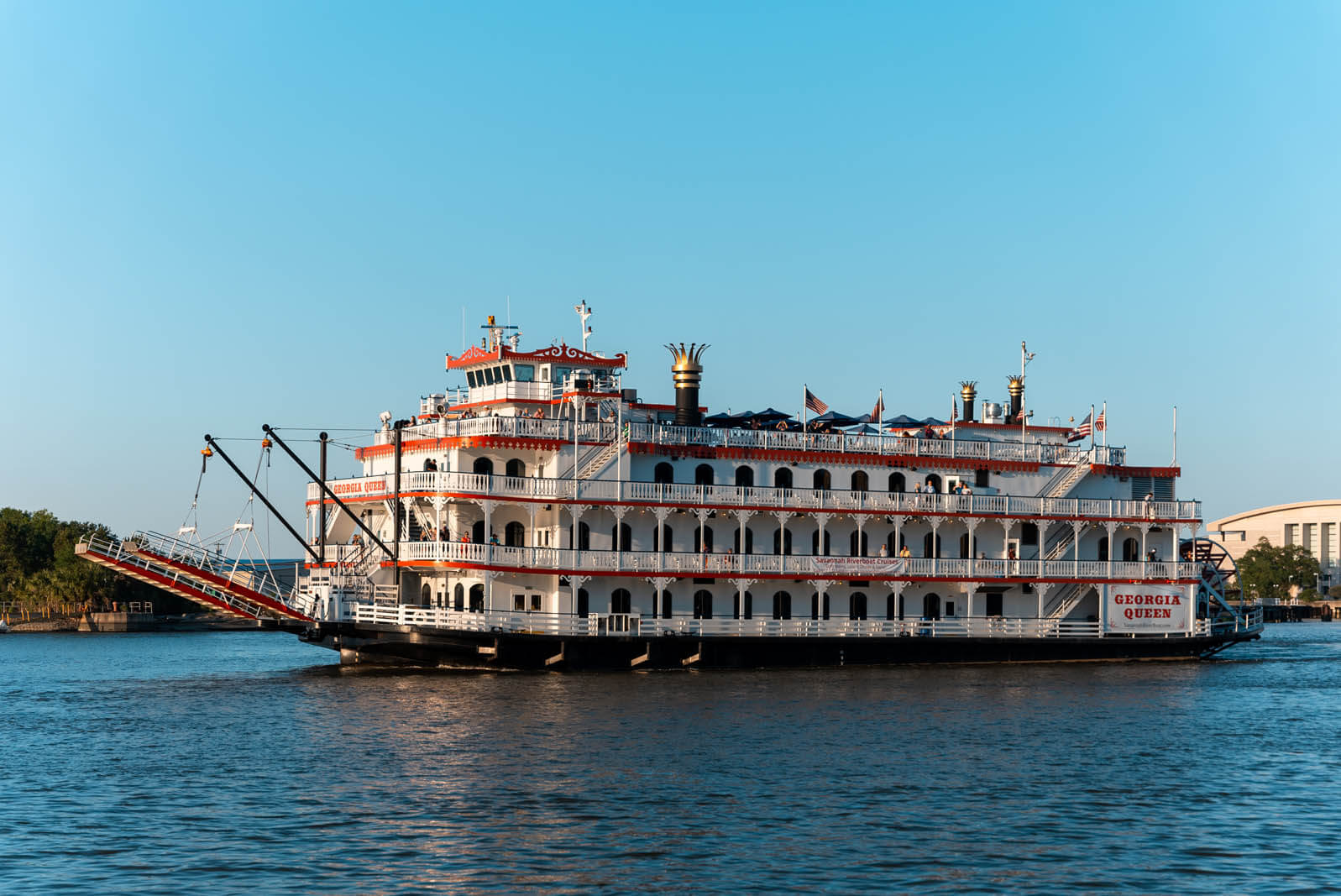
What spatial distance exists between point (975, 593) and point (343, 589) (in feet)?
73.1

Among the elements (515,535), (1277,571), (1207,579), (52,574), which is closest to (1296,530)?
(1277,571)

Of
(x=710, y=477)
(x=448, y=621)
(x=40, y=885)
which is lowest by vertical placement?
(x=40, y=885)

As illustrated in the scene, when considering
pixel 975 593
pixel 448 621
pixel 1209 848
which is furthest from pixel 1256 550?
pixel 1209 848

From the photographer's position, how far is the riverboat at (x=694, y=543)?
45.8m

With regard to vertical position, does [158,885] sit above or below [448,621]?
below

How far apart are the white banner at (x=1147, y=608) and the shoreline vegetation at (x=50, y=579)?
6909cm

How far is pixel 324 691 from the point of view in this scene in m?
42.3

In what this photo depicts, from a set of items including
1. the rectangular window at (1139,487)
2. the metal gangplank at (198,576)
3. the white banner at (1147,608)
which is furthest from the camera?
the rectangular window at (1139,487)

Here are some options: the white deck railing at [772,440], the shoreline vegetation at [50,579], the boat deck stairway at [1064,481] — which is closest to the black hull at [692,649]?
the boat deck stairway at [1064,481]

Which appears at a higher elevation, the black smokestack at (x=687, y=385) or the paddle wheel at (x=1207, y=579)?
the black smokestack at (x=687, y=385)

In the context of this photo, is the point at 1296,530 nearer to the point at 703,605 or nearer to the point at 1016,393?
the point at 1016,393

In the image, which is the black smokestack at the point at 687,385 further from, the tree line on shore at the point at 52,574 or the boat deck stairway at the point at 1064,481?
the tree line on shore at the point at 52,574

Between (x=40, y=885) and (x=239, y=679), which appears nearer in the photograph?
(x=40, y=885)

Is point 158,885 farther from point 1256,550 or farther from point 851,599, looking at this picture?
point 1256,550
